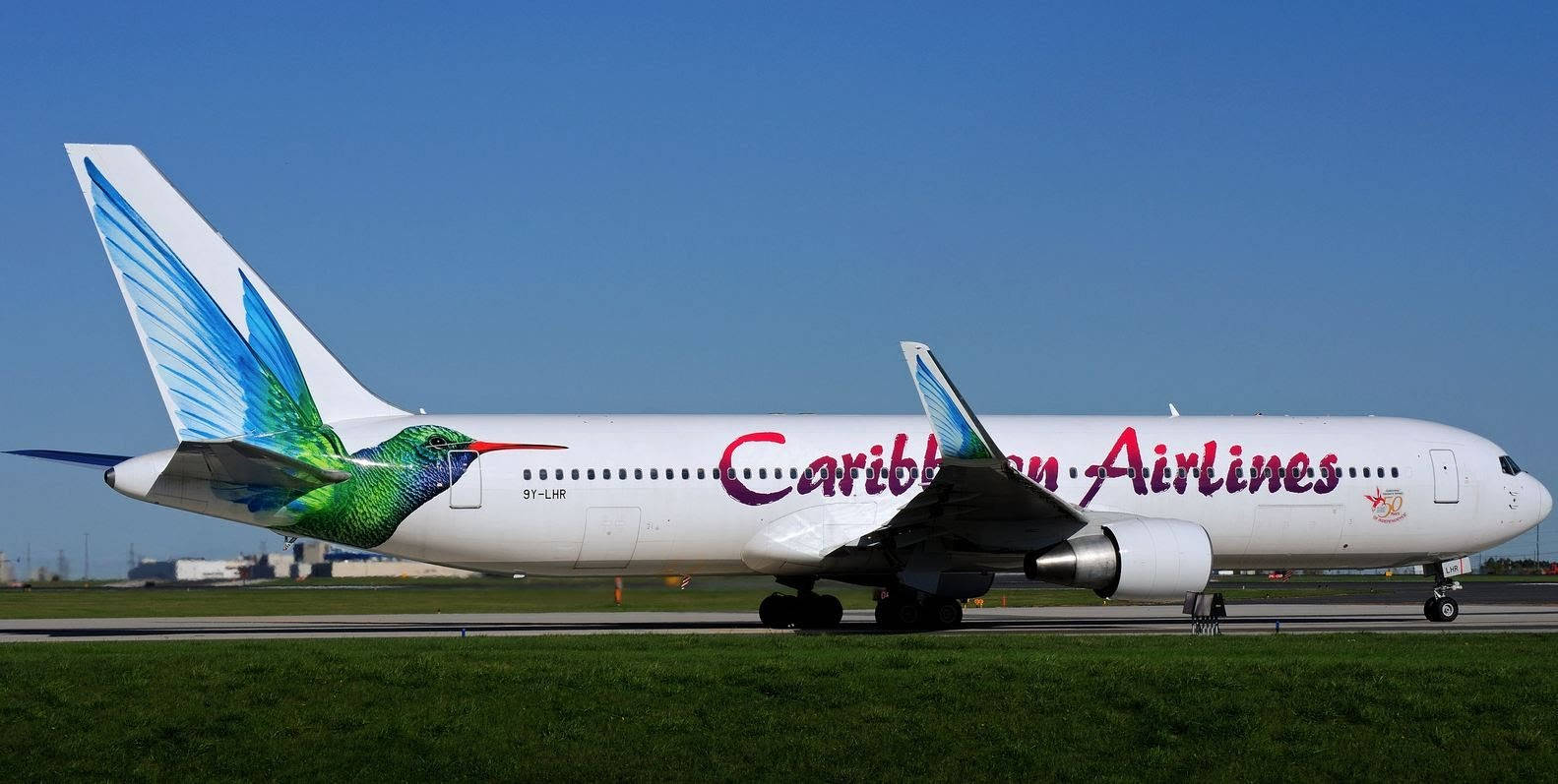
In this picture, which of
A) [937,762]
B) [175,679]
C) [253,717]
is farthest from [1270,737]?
[175,679]

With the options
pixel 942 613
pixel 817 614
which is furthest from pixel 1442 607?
pixel 817 614

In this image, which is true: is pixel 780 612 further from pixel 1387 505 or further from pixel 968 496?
pixel 1387 505

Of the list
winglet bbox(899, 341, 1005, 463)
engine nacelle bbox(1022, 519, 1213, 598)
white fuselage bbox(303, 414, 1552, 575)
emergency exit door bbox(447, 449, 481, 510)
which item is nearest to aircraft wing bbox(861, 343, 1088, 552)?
winglet bbox(899, 341, 1005, 463)

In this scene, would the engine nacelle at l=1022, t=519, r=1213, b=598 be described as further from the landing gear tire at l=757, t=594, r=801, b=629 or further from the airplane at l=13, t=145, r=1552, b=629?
the landing gear tire at l=757, t=594, r=801, b=629

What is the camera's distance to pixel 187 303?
27.0 meters

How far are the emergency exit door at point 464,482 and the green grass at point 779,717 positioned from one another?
762 centimetres

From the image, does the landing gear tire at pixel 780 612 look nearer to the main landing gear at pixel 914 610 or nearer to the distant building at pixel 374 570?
the main landing gear at pixel 914 610

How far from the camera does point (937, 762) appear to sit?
15695 mm

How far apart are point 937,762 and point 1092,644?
8.23m

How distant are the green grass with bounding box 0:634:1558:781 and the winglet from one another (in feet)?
16.7

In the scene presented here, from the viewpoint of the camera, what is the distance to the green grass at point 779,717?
1560cm

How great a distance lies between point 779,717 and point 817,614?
553 inches

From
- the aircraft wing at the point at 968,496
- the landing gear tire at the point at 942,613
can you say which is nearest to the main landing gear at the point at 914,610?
the landing gear tire at the point at 942,613

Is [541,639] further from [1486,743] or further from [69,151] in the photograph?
[1486,743]
